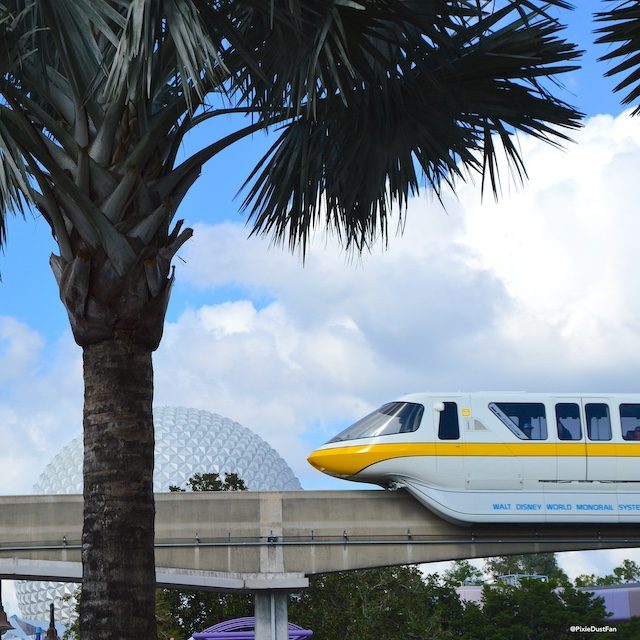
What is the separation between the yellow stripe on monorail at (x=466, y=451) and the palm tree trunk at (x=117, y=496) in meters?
16.9

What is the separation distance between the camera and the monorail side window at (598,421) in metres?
25.3

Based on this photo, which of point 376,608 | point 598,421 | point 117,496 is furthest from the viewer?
point 376,608

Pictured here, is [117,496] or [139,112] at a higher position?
[139,112]

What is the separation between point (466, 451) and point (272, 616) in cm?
594

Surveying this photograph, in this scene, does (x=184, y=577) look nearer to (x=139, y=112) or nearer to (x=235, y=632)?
(x=235, y=632)

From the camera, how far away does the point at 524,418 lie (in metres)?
25.3

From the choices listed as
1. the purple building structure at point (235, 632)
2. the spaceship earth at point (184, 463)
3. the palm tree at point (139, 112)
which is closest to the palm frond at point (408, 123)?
the palm tree at point (139, 112)

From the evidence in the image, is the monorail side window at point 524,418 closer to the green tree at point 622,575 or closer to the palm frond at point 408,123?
the palm frond at point 408,123

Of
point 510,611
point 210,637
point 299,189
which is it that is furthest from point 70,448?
point 299,189

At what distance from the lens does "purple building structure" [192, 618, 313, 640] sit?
21156 millimetres

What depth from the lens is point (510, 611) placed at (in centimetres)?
3309

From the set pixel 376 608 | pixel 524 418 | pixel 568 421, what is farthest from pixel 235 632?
pixel 376 608

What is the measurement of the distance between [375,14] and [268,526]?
1869 centimetres

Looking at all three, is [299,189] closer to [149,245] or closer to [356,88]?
[356,88]
